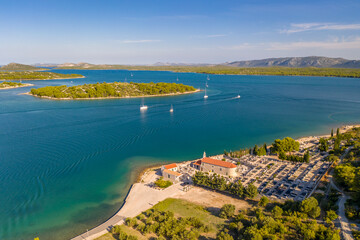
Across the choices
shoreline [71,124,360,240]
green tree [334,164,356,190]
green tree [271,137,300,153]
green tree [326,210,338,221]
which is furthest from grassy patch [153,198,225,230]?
green tree [271,137,300,153]

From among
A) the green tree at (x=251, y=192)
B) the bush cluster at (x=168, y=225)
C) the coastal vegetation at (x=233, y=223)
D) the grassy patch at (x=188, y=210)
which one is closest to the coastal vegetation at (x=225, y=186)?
the green tree at (x=251, y=192)

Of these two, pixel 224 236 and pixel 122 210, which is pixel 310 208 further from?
pixel 122 210

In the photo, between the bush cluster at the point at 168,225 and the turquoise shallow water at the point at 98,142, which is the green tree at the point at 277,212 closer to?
the bush cluster at the point at 168,225

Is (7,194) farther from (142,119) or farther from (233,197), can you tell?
(142,119)

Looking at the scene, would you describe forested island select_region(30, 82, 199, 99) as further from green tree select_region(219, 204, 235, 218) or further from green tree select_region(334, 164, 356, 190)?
green tree select_region(334, 164, 356, 190)

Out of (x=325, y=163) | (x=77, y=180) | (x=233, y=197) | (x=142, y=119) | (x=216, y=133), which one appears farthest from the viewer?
(x=142, y=119)

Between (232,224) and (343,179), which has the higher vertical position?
(343,179)

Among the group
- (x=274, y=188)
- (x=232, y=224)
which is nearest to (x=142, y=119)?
(x=274, y=188)

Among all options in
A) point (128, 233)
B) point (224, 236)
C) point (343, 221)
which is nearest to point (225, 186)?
point (224, 236)

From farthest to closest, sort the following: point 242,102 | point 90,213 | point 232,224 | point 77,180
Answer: point 242,102 → point 77,180 → point 90,213 → point 232,224
